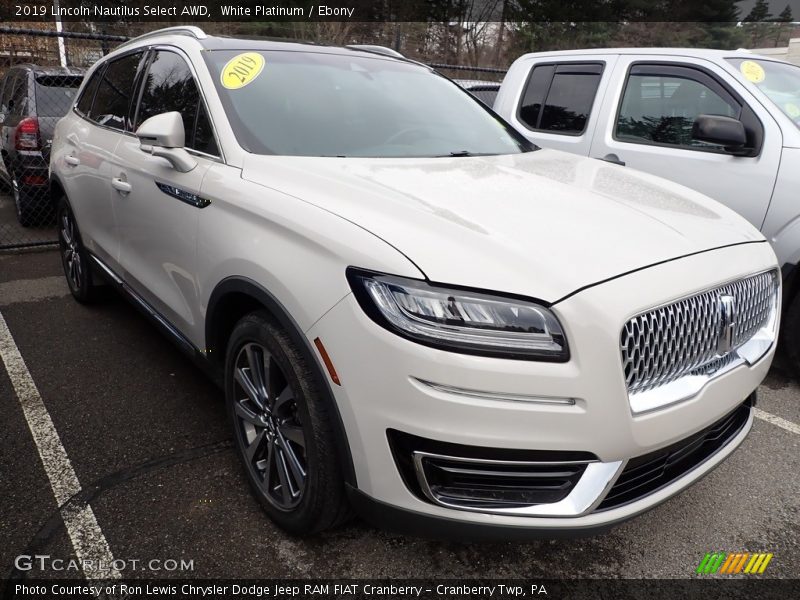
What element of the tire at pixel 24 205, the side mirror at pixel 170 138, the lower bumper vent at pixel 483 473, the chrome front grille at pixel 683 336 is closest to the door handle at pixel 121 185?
the side mirror at pixel 170 138

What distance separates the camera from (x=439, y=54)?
21.4 meters

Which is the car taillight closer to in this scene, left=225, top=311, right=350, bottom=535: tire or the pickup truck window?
left=225, top=311, right=350, bottom=535: tire

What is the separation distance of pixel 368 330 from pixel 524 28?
80.8ft

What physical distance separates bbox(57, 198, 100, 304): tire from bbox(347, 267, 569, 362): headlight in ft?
10.3

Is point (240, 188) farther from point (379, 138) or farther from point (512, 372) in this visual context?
Result: point (512, 372)

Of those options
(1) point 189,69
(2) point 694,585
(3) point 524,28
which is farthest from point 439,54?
(2) point 694,585

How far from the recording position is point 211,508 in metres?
2.27

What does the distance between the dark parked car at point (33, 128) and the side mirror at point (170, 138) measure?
157 inches

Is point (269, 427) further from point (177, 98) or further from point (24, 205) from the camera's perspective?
point (24, 205)
